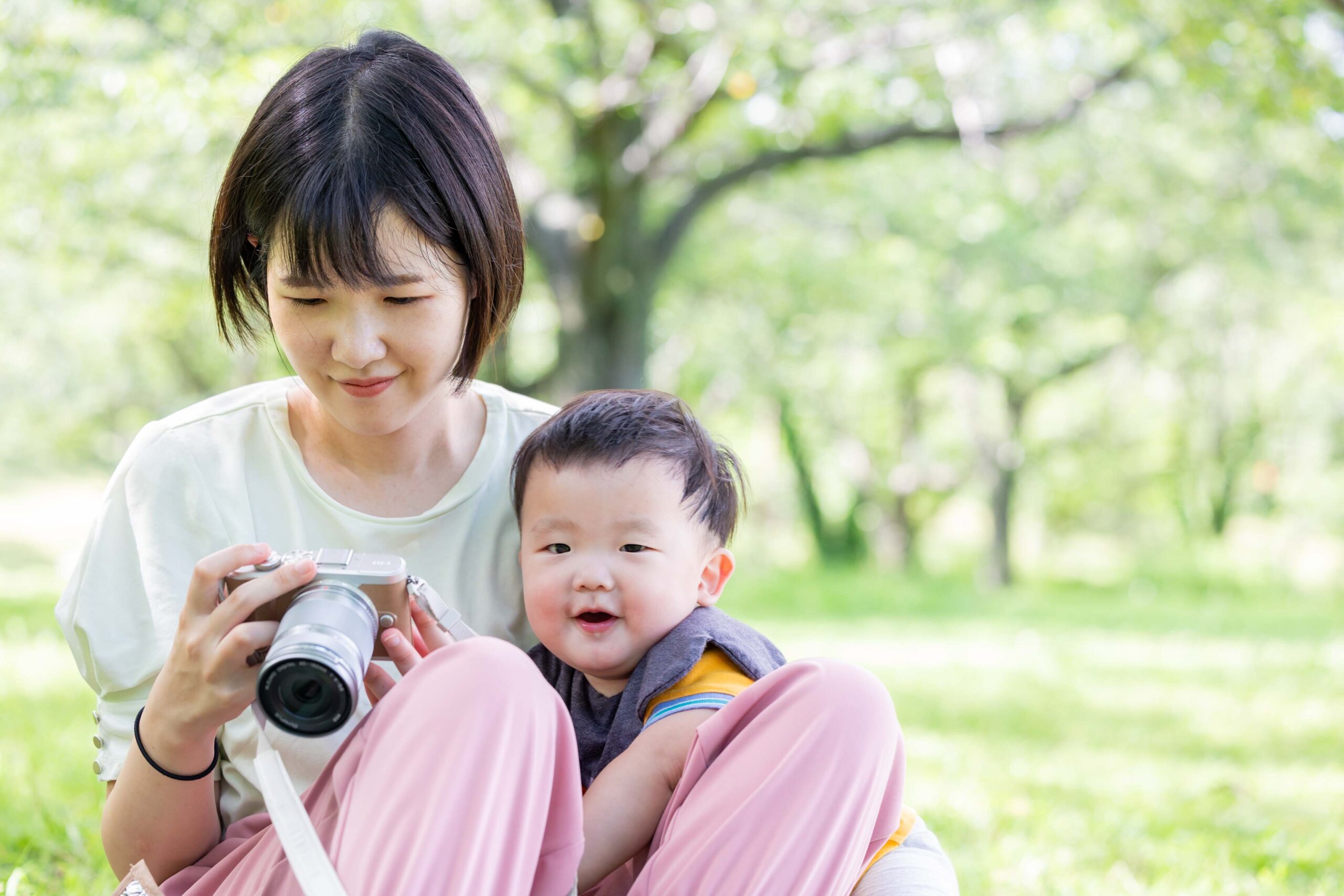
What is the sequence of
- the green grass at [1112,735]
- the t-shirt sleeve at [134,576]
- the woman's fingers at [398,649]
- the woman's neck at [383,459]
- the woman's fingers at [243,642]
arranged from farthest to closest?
the green grass at [1112,735], the woman's neck at [383,459], the t-shirt sleeve at [134,576], the woman's fingers at [398,649], the woman's fingers at [243,642]

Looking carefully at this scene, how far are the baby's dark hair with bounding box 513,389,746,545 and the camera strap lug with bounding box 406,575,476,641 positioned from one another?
30cm

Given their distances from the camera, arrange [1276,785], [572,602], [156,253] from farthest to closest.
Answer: [156,253] → [1276,785] → [572,602]

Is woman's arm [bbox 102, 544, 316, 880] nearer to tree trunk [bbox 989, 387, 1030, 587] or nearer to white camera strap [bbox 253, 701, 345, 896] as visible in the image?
white camera strap [bbox 253, 701, 345, 896]

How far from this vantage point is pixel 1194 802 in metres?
3.51

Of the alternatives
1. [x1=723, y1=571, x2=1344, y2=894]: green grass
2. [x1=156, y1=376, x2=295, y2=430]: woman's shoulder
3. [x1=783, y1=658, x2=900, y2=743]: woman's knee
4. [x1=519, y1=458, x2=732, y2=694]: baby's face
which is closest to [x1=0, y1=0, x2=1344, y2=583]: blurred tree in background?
[x1=156, y1=376, x2=295, y2=430]: woman's shoulder

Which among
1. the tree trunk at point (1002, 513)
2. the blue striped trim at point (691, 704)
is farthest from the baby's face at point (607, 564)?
the tree trunk at point (1002, 513)

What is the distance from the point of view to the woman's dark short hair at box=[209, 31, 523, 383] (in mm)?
1601

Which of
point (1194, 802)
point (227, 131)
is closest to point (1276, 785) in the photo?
point (1194, 802)

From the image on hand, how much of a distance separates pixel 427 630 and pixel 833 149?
22.7 ft

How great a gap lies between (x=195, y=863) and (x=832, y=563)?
15.0 m

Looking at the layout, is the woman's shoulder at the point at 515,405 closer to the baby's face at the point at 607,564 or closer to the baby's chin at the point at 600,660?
the baby's face at the point at 607,564

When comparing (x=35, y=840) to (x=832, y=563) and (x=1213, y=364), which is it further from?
(x=1213, y=364)

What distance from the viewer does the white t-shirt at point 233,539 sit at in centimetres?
170

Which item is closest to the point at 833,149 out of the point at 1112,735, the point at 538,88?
the point at 538,88
